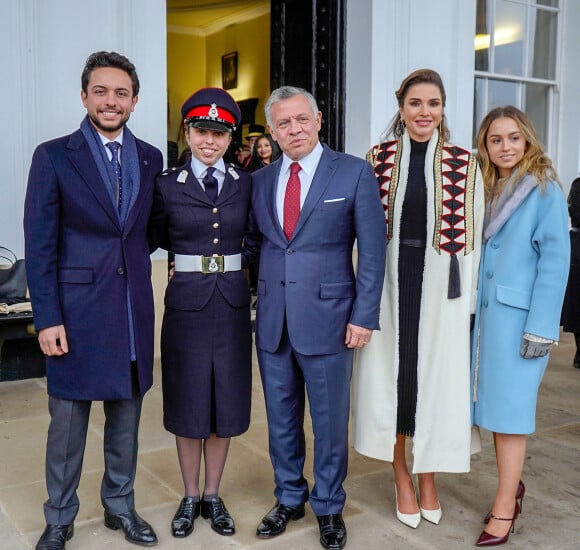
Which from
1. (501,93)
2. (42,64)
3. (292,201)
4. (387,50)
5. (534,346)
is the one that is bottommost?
(534,346)

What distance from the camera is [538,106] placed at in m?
7.45

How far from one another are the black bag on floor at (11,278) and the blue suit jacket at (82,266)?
2.39 metres

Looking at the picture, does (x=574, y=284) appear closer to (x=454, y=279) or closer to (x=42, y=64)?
(x=454, y=279)

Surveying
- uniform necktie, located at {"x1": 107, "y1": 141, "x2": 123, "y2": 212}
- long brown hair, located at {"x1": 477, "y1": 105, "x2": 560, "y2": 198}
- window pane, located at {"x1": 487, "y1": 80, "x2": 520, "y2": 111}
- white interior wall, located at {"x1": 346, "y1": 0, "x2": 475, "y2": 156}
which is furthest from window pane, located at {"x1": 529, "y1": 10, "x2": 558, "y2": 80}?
uniform necktie, located at {"x1": 107, "y1": 141, "x2": 123, "y2": 212}

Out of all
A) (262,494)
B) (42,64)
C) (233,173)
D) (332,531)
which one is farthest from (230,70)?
(332,531)

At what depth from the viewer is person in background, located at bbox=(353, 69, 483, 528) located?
2.73 meters

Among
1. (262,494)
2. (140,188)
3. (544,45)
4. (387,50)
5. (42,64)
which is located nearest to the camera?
(140,188)

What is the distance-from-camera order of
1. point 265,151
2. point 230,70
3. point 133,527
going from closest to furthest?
point 133,527 → point 265,151 → point 230,70

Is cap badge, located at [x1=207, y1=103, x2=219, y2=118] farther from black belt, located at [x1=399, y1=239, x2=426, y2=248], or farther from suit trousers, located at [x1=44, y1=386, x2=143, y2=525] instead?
suit trousers, located at [x1=44, y1=386, x2=143, y2=525]

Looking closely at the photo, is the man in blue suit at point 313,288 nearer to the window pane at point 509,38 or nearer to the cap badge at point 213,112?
the cap badge at point 213,112

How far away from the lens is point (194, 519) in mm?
2895

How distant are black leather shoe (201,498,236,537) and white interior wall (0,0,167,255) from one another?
2671 millimetres

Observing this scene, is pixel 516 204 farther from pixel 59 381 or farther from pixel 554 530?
pixel 59 381

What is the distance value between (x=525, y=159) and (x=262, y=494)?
1720 mm
